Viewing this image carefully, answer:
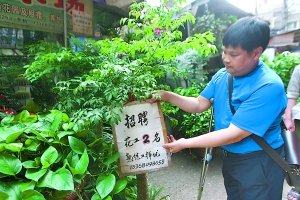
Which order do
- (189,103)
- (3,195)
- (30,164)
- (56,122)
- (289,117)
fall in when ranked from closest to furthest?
(3,195), (30,164), (56,122), (189,103), (289,117)

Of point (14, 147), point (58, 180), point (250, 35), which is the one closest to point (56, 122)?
point (14, 147)

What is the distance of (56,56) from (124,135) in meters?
0.92

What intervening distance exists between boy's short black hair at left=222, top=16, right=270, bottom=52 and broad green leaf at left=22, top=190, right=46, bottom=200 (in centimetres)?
164

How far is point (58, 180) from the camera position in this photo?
1.83 meters

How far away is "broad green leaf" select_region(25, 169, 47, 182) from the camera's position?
1837mm

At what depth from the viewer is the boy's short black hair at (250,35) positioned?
187 centimetres

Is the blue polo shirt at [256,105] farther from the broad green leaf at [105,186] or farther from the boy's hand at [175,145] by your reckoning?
the broad green leaf at [105,186]

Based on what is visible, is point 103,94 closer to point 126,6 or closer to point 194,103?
point 194,103

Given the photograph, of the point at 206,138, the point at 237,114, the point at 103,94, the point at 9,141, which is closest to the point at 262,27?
the point at 237,114

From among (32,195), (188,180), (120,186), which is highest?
(32,195)

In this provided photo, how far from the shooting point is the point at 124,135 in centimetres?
222

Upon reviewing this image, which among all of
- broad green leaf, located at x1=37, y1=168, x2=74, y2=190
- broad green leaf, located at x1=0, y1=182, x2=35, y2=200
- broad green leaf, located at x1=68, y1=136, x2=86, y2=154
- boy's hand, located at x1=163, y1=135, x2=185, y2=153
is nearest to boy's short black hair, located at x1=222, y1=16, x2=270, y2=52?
boy's hand, located at x1=163, y1=135, x2=185, y2=153

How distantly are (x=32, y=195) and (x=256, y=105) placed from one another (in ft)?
5.26

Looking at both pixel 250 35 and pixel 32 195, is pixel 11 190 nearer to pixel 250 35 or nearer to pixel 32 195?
pixel 32 195
